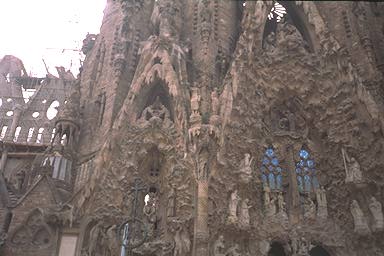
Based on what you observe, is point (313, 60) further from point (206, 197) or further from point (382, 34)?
point (206, 197)

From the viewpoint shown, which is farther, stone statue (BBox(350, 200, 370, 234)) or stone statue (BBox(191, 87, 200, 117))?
stone statue (BBox(191, 87, 200, 117))

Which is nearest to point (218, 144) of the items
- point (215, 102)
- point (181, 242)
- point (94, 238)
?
point (215, 102)

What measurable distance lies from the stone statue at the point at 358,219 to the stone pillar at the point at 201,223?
152 inches

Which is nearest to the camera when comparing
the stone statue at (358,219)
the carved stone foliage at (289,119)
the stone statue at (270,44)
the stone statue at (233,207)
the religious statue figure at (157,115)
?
the stone statue at (233,207)

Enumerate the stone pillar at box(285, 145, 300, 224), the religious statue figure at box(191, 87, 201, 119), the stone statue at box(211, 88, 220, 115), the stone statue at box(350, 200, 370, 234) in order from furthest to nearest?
the stone pillar at box(285, 145, 300, 224), the stone statue at box(211, 88, 220, 115), the religious statue figure at box(191, 87, 201, 119), the stone statue at box(350, 200, 370, 234)

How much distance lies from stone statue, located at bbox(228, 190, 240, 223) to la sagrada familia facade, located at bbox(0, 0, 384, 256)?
0.03 meters

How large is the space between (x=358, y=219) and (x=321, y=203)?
1.14 meters

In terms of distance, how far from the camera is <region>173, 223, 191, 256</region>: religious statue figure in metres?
10.1

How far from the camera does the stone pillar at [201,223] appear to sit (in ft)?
32.7

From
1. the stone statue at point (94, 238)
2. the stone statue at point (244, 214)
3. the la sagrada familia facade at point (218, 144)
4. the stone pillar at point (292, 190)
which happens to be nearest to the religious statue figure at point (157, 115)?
the la sagrada familia facade at point (218, 144)

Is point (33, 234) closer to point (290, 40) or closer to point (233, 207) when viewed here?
point (233, 207)

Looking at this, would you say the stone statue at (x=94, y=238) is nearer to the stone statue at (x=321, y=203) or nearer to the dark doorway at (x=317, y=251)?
the dark doorway at (x=317, y=251)

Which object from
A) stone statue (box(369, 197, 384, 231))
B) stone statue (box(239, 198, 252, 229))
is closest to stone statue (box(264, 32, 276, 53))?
stone statue (box(239, 198, 252, 229))

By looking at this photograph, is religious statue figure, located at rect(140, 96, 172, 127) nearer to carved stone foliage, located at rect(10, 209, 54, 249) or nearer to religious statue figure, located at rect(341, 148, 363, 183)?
carved stone foliage, located at rect(10, 209, 54, 249)
